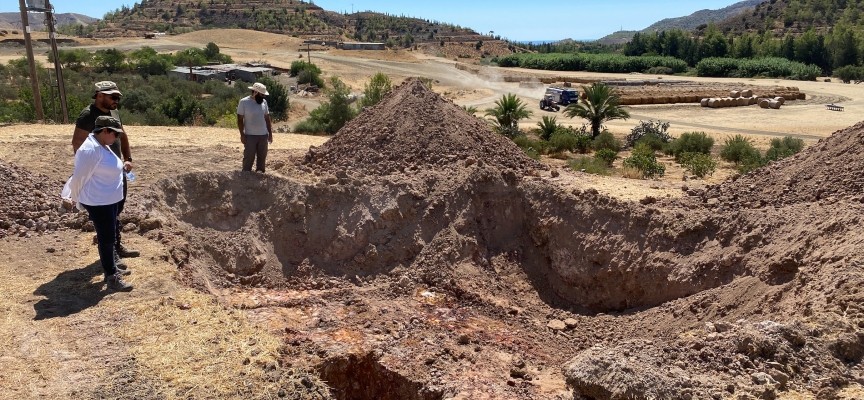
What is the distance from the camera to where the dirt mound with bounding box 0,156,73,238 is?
711cm

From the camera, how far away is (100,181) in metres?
5.54

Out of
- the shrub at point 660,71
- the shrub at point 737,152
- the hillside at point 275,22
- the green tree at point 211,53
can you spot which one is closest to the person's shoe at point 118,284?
the shrub at point 737,152

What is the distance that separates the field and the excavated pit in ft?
0.09

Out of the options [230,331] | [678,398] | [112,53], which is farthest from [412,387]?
[112,53]

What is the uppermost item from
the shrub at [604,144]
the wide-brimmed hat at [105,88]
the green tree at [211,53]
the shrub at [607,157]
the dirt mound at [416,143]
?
the wide-brimmed hat at [105,88]

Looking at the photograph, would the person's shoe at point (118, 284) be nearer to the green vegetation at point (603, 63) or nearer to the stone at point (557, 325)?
the stone at point (557, 325)

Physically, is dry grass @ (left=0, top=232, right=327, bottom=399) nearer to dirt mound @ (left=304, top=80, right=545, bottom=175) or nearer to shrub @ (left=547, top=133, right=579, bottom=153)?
dirt mound @ (left=304, top=80, right=545, bottom=175)

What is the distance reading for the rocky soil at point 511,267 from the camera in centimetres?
493

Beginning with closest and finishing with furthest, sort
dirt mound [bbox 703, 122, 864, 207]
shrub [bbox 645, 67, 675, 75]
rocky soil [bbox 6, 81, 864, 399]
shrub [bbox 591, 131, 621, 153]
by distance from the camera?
rocky soil [bbox 6, 81, 864, 399] → dirt mound [bbox 703, 122, 864, 207] → shrub [bbox 591, 131, 621, 153] → shrub [bbox 645, 67, 675, 75]

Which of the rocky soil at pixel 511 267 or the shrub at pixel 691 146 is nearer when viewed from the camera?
the rocky soil at pixel 511 267

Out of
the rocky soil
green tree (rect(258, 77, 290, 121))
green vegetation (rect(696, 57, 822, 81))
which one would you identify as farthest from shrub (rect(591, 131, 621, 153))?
green vegetation (rect(696, 57, 822, 81))

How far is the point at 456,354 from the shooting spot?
6.00 meters

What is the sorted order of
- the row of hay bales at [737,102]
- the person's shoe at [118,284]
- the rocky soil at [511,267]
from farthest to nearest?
the row of hay bales at [737,102] < the person's shoe at [118,284] < the rocky soil at [511,267]

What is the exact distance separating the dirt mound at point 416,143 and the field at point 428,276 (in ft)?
0.12
